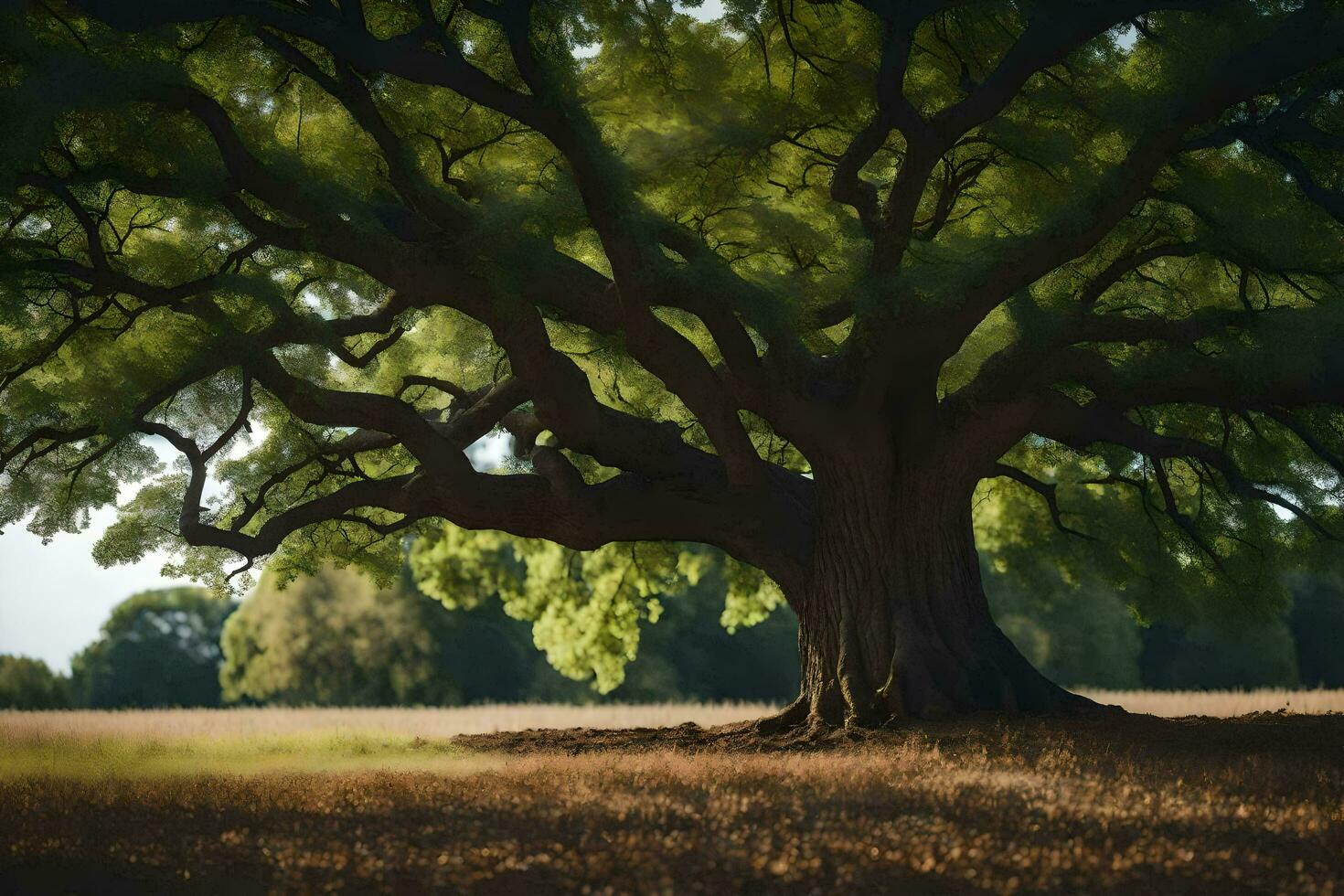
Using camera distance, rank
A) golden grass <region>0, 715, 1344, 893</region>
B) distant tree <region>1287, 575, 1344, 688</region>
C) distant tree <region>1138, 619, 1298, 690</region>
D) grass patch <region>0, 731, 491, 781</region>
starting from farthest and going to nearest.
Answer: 1. distant tree <region>1287, 575, 1344, 688</region>
2. distant tree <region>1138, 619, 1298, 690</region>
3. grass patch <region>0, 731, 491, 781</region>
4. golden grass <region>0, 715, 1344, 893</region>

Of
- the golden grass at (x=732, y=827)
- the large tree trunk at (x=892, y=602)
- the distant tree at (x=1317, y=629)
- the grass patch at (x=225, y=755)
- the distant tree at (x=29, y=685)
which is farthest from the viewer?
the distant tree at (x=1317, y=629)

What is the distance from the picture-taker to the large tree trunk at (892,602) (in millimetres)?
12305

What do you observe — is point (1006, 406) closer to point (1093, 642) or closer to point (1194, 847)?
point (1194, 847)

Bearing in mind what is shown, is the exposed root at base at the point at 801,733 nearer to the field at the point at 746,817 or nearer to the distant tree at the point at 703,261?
the field at the point at 746,817

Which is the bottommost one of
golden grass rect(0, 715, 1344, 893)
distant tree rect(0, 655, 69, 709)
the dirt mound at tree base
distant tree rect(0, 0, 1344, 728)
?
golden grass rect(0, 715, 1344, 893)

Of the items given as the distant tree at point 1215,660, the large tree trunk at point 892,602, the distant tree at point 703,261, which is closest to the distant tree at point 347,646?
the distant tree at point 1215,660

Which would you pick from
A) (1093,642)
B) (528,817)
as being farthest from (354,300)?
(1093,642)

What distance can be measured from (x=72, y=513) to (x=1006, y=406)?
33.3 feet

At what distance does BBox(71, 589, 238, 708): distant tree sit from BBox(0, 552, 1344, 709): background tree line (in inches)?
5.8

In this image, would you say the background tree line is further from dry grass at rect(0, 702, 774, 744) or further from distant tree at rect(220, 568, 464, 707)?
dry grass at rect(0, 702, 774, 744)

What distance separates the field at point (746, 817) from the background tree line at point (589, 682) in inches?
1129

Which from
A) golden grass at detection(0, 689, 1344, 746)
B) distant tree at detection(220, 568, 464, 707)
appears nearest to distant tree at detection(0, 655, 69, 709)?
distant tree at detection(220, 568, 464, 707)

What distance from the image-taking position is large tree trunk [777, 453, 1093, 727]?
12.3 meters

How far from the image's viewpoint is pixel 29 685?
37406 millimetres
